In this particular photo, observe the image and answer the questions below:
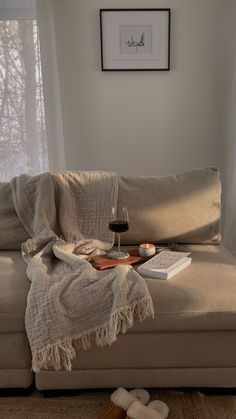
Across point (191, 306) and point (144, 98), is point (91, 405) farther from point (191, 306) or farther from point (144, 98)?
point (144, 98)

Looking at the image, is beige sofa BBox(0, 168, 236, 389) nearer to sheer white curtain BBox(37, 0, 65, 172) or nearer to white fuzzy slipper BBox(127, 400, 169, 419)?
white fuzzy slipper BBox(127, 400, 169, 419)

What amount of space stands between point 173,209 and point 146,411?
1025mm

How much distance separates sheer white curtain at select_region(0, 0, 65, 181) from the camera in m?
2.89

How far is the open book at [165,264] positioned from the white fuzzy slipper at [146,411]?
0.51 meters

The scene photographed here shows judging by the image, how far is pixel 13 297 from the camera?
5.36 feet

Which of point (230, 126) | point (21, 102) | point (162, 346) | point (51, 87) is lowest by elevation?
point (162, 346)

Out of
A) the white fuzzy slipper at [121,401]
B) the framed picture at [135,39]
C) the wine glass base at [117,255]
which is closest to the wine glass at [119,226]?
the wine glass base at [117,255]

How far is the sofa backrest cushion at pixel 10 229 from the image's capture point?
7.14 feet

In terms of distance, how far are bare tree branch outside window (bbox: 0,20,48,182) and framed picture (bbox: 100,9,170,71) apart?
0.53 meters

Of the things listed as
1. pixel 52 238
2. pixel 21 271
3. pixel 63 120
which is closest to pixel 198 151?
pixel 63 120

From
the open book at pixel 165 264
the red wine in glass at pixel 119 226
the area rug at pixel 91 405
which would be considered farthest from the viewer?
the red wine in glass at pixel 119 226

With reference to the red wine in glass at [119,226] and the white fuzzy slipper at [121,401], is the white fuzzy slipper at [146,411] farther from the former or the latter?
the red wine in glass at [119,226]

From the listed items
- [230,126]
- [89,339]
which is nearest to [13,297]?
[89,339]

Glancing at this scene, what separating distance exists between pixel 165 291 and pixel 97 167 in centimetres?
171
